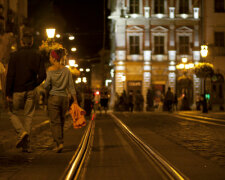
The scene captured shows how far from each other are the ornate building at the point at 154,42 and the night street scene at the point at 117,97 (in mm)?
103

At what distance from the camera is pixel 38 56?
825 centimetres

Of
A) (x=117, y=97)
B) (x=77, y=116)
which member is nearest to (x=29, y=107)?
(x=77, y=116)

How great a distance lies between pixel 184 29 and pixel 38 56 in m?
39.6

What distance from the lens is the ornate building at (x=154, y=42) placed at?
45688mm

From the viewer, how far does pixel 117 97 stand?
3909 centimetres

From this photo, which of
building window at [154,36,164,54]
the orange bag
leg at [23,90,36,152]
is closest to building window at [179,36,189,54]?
building window at [154,36,164,54]

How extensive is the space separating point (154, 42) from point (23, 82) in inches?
1531

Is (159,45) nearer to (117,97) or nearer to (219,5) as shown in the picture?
(219,5)

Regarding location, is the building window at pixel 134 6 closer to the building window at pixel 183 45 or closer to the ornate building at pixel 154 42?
the ornate building at pixel 154 42

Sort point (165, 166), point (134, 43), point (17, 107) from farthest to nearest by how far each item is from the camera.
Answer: point (134, 43), point (17, 107), point (165, 166)

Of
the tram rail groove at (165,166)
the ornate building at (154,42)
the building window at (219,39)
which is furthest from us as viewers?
the ornate building at (154,42)

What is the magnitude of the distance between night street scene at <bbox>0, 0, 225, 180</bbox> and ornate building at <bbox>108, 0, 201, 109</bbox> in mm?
103

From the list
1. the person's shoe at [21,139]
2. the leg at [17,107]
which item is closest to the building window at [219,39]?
the leg at [17,107]

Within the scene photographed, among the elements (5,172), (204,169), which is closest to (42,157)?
(5,172)
